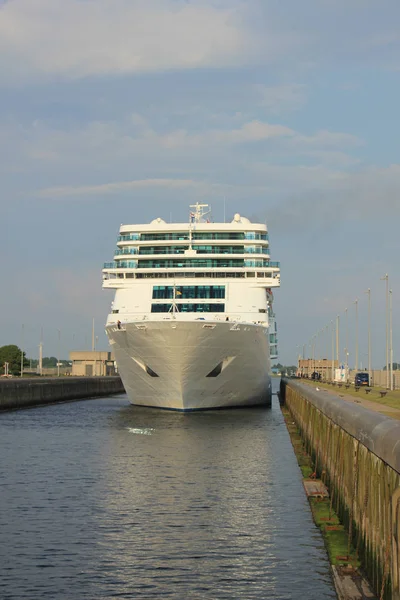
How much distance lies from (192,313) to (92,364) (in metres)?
94.9

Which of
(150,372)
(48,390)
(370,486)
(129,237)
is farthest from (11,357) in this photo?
(370,486)

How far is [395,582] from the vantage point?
10.7 metres

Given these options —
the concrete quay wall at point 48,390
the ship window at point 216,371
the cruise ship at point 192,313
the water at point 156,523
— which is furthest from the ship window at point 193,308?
the water at point 156,523

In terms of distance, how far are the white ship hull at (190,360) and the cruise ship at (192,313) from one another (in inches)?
2.5

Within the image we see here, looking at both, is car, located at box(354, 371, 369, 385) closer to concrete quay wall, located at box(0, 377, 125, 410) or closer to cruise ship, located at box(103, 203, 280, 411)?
cruise ship, located at box(103, 203, 280, 411)

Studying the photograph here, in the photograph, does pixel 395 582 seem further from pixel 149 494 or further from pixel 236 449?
pixel 236 449

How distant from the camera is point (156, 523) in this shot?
19188 millimetres

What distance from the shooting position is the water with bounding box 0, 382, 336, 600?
14.4m

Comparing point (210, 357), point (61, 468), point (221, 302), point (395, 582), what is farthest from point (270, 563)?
point (221, 302)

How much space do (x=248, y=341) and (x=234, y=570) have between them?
3739cm

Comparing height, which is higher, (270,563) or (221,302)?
(221,302)

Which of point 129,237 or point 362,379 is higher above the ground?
point 129,237

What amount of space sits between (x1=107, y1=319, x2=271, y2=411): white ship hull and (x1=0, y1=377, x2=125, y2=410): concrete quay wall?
12137mm

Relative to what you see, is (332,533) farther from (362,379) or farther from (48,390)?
(362,379)
